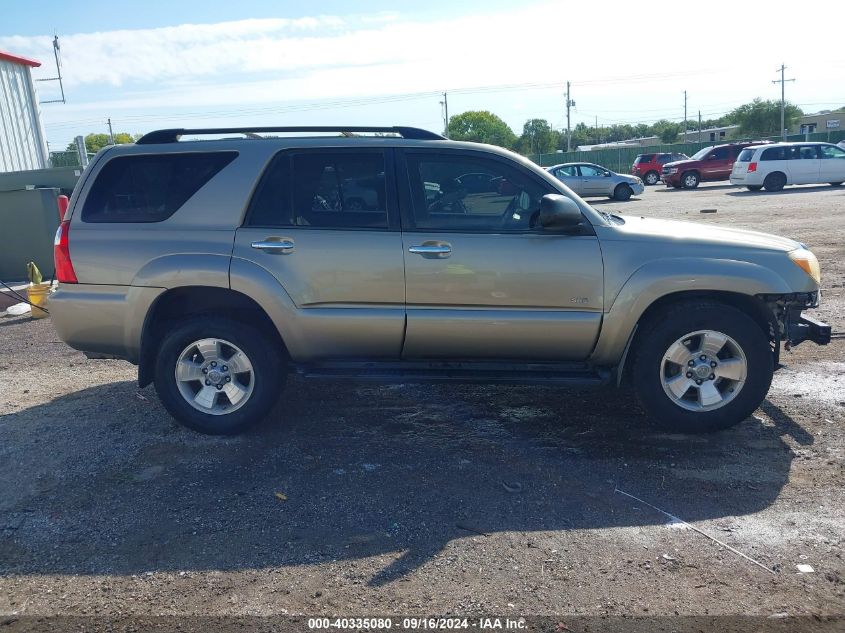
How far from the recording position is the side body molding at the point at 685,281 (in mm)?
4805

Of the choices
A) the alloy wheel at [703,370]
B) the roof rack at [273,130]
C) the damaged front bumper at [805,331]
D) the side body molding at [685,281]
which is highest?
the roof rack at [273,130]

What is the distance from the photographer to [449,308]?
16.2ft

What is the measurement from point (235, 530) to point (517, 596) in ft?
5.03

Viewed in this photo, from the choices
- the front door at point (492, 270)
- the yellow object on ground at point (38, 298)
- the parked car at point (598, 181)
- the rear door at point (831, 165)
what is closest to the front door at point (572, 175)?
the parked car at point (598, 181)

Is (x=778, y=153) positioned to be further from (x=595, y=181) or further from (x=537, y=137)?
(x=537, y=137)

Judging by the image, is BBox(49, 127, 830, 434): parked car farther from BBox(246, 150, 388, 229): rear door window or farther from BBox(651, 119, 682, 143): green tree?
BBox(651, 119, 682, 143): green tree

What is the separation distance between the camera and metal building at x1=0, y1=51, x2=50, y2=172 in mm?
15500

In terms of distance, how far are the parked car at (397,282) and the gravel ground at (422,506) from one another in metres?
0.44

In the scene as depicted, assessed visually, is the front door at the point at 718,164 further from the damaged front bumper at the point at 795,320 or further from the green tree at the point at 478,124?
the green tree at the point at 478,124

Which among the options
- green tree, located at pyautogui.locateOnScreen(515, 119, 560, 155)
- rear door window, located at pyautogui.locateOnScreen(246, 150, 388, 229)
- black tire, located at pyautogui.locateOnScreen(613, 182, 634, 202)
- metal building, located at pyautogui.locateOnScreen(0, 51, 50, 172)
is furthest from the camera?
green tree, located at pyautogui.locateOnScreen(515, 119, 560, 155)

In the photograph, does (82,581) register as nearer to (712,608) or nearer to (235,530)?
(235,530)

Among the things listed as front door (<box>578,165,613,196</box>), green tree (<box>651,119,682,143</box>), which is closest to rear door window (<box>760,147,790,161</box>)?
front door (<box>578,165,613,196</box>)

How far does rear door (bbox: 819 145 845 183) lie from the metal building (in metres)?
24.2

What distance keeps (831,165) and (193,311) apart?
26681 millimetres
